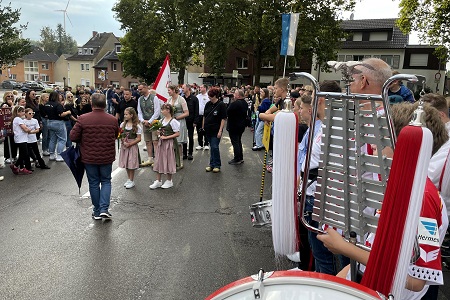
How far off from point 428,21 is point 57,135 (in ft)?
75.1

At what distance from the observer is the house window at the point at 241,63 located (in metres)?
50.0

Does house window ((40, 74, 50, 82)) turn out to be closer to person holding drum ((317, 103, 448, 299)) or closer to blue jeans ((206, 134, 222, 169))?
blue jeans ((206, 134, 222, 169))

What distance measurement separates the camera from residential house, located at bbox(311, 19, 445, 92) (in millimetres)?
42438

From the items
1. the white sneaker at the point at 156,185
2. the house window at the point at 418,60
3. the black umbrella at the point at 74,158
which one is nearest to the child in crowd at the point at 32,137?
the white sneaker at the point at 156,185

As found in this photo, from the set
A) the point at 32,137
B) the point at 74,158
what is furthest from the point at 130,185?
the point at 32,137

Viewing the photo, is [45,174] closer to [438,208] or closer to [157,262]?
[157,262]

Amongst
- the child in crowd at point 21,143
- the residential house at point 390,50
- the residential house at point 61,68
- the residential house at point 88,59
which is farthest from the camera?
the residential house at point 61,68

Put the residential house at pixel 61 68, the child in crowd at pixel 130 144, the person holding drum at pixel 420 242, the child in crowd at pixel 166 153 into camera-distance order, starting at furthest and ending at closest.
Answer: the residential house at pixel 61 68 < the child in crowd at pixel 166 153 < the child in crowd at pixel 130 144 < the person holding drum at pixel 420 242

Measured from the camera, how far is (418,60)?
43.0 metres

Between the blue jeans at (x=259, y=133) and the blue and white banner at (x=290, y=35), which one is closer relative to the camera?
the blue and white banner at (x=290, y=35)

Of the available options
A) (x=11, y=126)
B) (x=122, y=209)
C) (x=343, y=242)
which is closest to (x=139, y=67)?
(x=11, y=126)

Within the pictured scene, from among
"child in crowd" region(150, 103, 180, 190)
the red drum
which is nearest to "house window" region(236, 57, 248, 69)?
"child in crowd" region(150, 103, 180, 190)

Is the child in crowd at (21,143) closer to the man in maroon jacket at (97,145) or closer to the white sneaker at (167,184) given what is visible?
the white sneaker at (167,184)

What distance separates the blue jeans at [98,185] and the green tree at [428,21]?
23.2 metres
